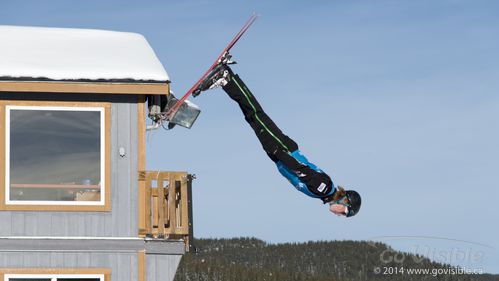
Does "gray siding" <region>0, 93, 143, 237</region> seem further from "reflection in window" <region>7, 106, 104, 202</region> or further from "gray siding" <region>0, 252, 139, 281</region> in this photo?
"gray siding" <region>0, 252, 139, 281</region>

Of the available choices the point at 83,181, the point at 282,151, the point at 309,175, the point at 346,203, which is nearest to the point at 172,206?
the point at 83,181

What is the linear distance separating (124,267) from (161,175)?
75.6 inches

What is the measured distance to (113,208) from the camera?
24406 millimetres

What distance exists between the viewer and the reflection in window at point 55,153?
2436 cm

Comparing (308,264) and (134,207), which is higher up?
(308,264)

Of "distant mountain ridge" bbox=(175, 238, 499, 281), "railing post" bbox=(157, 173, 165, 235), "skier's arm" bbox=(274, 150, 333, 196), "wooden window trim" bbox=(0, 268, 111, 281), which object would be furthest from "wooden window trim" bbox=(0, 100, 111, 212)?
"distant mountain ridge" bbox=(175, 238, 499, 281)

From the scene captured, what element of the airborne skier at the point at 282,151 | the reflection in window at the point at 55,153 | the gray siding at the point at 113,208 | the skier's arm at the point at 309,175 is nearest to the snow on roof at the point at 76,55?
the gray siding at the point at 113,208

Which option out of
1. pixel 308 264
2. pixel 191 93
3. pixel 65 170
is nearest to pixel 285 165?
pixel 191 93

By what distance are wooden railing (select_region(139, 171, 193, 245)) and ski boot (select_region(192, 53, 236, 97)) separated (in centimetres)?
192

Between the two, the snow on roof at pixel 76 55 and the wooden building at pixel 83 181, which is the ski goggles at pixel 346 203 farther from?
the snow on roof at pixel 76 55

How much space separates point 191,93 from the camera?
999 inches

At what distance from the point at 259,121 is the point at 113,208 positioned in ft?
11.2

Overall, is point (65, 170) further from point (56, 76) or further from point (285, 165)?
point (285, 165)

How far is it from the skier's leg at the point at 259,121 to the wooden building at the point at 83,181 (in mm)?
1536
